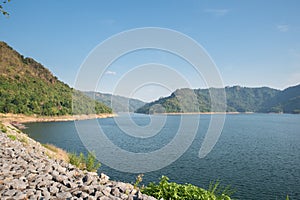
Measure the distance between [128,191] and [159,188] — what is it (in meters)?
1.17

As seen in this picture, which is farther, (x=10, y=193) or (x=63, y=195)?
(x=63, y=195)

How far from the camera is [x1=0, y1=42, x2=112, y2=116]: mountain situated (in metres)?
89.1

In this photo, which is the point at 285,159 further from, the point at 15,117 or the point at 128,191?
the point at 15,117

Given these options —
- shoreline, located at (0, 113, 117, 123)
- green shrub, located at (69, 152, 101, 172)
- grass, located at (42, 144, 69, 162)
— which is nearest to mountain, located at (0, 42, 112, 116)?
shoreline, located at (0, 113, 117, 123)

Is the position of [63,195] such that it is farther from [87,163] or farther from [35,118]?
[35,118]

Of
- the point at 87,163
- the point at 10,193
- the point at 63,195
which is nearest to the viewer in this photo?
the point at 10,193

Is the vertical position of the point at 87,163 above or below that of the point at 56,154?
above

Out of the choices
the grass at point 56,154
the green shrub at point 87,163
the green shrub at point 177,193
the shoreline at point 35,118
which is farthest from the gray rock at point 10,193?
the shoreline at point 35,118

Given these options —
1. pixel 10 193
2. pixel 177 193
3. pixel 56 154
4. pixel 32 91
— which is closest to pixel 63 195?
pixel 10 193

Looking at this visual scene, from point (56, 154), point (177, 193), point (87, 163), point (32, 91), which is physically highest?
point (32, 91)

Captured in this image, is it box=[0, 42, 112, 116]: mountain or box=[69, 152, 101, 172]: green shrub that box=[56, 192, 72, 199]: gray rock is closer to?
box=[69, 152, 101, 172]: green shrub

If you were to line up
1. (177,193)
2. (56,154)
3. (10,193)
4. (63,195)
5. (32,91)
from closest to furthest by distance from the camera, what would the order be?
(10,193), (63,195), (177,193), (56,154), (32,91)

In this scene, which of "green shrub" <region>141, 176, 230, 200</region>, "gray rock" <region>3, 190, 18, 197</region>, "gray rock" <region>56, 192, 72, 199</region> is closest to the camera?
"gray rock" <region>3, 190, 18, 197</region>

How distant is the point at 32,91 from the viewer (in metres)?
106
